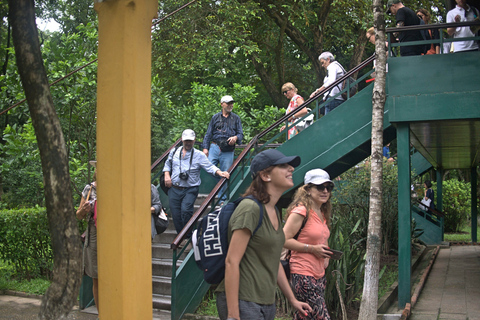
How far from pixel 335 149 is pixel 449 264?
5587mm

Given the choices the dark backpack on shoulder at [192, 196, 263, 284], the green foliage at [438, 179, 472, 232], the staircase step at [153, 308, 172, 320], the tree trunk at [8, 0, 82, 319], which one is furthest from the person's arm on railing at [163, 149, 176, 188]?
the green foliage at [438, 179, 472, 232]

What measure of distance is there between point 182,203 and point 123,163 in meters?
5.92

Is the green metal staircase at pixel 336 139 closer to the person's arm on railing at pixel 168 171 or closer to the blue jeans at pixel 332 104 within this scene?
the blue jeans at pixel 332 104

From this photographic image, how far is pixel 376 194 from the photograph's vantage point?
6902 millimetres

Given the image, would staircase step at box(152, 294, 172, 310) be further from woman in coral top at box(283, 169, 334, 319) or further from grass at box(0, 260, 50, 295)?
woman in coral top at box(283, 169, 334, 319)

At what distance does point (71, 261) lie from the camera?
321cm

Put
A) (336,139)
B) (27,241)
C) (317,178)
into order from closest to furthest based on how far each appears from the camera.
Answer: (317,178)
(336,139)
(27,241)

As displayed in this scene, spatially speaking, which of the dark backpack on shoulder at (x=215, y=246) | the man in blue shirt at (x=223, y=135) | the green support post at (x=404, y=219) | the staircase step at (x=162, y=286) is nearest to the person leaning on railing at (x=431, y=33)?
the green support post at (x=404, y=219)

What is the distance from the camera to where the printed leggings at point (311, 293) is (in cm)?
466

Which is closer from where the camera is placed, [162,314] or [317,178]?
[317,178]

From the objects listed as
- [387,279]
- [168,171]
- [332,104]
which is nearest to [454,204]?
[387,279]

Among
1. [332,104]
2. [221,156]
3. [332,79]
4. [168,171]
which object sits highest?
[332,79]

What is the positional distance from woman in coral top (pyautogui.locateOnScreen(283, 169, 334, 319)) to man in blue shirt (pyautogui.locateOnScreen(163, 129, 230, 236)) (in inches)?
152

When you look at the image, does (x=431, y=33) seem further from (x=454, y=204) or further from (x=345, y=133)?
(x=454, y=204)
